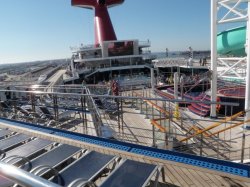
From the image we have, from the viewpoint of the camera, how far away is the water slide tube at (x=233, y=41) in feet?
49.0

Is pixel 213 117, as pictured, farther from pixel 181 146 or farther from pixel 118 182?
pixel 118 182

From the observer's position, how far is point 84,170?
2.71m

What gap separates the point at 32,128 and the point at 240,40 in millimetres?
14017

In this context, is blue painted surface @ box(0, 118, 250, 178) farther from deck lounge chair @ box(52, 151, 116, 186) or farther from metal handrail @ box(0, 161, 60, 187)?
metal handrail @ box(0, 161, 60, 187)

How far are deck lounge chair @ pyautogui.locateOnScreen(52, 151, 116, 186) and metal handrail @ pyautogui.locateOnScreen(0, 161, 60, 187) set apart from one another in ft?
3.81

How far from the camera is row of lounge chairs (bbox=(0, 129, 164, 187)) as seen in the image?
2.46 meters

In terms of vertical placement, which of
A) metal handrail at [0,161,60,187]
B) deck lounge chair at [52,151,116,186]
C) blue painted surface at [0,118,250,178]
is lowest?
blue painted surface at [0,118,250,178]

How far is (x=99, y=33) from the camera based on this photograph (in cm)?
3716

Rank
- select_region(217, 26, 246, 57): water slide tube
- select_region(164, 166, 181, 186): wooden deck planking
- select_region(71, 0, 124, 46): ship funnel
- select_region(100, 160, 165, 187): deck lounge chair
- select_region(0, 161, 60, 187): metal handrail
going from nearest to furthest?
1. select_region(0, 161, 60, 187): metal handrail
2. select_region(100, 160, 165, 187): deck lounge chair
3. select_region(164, 166, 181, 186): wooden deck planking
4. select_region(217, 26, 246, 57): water slide tube
5. select_region(71, 0, 124, 46): ship funnel

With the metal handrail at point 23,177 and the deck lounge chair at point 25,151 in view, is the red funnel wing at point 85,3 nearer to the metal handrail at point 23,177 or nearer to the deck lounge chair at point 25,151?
the deck lounge chair at point 25,151

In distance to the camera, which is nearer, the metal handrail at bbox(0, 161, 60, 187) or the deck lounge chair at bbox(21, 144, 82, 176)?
the metal handrail at bbox(0, 161, 60, 187)

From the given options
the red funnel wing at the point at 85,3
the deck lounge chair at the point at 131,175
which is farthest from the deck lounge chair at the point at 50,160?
the red funnel wing at the point at 85,3

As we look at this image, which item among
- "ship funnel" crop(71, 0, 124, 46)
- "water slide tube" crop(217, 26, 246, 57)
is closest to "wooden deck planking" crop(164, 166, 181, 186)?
"water slide tube" crop(217, 26, 246, 57)

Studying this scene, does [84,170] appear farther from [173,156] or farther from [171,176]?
[173,156]
